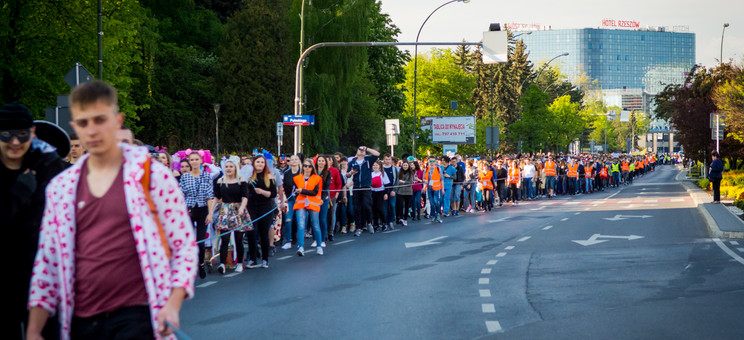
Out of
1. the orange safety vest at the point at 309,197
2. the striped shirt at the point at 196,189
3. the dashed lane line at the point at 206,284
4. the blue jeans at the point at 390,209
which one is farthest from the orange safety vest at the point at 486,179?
the dashed lane line at the point at 206,284

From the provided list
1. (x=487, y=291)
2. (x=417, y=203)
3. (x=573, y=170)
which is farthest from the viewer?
(x=573, y=170)

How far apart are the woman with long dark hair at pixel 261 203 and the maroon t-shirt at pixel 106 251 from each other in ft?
33.6

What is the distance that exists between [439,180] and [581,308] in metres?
17.0

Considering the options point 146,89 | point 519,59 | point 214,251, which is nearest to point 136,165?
point 214,251

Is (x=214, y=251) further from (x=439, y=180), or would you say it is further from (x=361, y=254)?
(x=439, y=180)

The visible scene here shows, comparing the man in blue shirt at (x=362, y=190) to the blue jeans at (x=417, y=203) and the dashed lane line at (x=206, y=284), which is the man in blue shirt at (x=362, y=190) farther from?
the dashed lane line at (x=206, y=284)

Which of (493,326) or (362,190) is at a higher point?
(362,190)

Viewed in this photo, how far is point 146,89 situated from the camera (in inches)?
1853

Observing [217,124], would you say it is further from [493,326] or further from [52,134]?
[52,134]

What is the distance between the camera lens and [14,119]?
4332 mm

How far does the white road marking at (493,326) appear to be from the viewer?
8.38 m

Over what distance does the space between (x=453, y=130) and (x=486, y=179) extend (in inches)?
1236

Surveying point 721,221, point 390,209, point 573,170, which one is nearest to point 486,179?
point 390,209

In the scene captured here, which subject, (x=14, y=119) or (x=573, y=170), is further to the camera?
(x=573, y=170)
